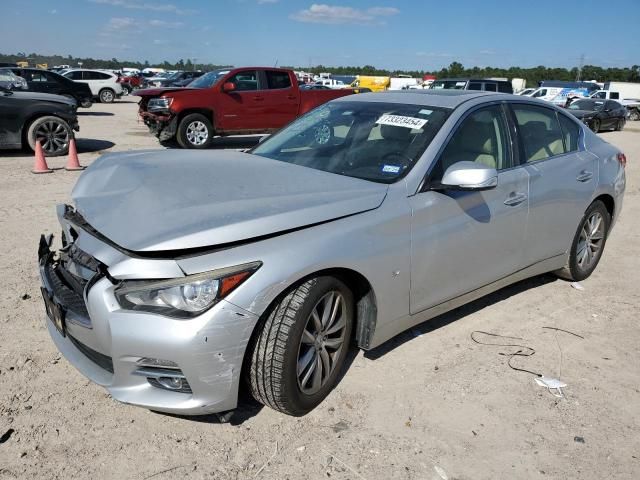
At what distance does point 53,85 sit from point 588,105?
21583mm

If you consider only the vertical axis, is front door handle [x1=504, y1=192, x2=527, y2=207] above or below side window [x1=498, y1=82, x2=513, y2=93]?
below

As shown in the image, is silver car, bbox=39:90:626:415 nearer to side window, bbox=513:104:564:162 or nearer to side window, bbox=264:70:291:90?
side window, bbox=513:104:564:162

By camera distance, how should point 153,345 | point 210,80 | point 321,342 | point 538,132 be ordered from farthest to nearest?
1. point 210,80
2. point 538,132
3. point 321,342
4. point 153,345

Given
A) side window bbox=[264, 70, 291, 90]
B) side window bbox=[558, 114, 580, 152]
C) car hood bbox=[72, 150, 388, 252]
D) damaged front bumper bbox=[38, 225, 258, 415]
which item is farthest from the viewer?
side window bbox=[264, 70, 291, 90]

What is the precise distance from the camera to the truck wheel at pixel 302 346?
105 inches

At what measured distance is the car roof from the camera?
3.84 metres

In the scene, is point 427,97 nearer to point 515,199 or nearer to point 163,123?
point 515,199

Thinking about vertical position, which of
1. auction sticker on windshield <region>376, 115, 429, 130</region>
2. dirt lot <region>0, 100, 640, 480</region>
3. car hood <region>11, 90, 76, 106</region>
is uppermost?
car hood <region>11, 90, 76, 106</region>

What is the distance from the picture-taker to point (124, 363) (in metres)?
2.55

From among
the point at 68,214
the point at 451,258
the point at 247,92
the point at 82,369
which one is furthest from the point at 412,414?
the point at 247,92

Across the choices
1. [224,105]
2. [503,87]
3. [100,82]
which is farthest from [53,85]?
[503,87]

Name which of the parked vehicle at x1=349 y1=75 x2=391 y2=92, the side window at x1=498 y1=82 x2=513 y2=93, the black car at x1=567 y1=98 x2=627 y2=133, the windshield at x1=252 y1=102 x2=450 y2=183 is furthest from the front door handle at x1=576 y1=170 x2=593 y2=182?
the parked vehicle at x1=349 y1=75 x2=391 y2=92

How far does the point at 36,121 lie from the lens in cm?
1070

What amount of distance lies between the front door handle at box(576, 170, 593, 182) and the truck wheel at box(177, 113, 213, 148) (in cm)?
961
